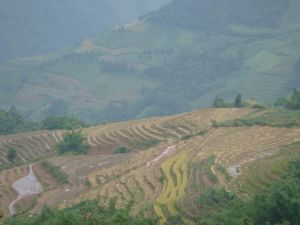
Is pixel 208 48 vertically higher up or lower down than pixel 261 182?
higher up

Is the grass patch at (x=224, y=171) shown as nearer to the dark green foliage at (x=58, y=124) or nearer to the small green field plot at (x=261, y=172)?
the small green field plot at (x=261, y=172)

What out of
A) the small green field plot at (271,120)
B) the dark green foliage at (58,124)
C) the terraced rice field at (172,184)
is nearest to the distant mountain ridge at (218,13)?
the dark green foliage at (58,124)

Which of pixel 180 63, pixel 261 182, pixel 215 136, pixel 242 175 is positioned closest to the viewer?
pixel 261 182

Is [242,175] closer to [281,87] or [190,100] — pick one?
[281,87]

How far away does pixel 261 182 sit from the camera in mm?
22531

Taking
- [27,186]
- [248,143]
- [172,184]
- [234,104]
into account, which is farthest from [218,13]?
[172,184]

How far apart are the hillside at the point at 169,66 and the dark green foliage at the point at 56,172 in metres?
54.5

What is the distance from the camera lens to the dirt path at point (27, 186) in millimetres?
32188

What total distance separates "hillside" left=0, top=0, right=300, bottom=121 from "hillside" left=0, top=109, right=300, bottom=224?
4767cm

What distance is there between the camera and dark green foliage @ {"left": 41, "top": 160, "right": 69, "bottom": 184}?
109 feet

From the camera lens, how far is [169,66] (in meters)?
116

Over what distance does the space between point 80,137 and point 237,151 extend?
56.0 ft

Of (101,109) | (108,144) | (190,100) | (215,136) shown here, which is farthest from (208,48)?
(215,136)

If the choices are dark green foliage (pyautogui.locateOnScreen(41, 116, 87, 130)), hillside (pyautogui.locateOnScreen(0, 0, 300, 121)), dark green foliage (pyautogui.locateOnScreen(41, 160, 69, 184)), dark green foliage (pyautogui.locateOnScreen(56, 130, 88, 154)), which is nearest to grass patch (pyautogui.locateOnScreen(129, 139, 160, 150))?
dark green foliage (pyautogui.locateOnScreen(56, 130, 88, 154))
